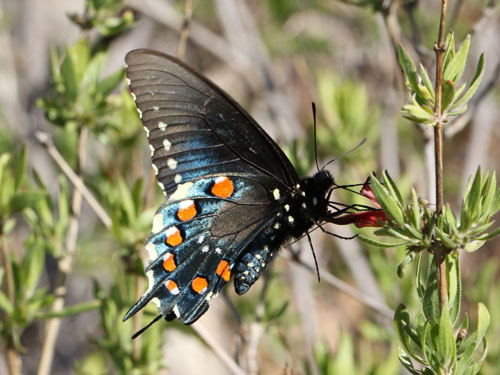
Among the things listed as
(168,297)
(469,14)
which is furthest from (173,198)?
(469,14)

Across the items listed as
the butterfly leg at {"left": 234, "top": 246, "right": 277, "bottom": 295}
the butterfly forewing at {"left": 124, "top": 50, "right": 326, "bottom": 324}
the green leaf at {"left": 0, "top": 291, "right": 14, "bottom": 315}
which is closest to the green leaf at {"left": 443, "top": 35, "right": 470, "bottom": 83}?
the butterfly forewing at {"left": 124, "top": 50, "right": 326, "bottom": 324}

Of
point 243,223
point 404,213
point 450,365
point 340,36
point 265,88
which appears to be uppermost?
point 340,36

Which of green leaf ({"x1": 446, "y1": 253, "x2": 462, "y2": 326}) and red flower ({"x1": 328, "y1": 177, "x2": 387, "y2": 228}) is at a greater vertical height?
red flower ({"x1": 328, "y1": 177, "x2": 387, "y2": 228})

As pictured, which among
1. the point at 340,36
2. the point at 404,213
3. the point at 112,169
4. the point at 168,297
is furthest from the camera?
the point at 340,36

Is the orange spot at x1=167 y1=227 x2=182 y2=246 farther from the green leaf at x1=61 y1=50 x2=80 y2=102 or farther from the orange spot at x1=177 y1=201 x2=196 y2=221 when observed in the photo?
the green leaf at x1=61 y1=50 x2=80 y2=102

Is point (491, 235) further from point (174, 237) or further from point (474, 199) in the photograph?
point (174, 237)

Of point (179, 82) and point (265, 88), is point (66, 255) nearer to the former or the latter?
point (179, 82)

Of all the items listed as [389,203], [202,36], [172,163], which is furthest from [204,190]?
[202,36]
